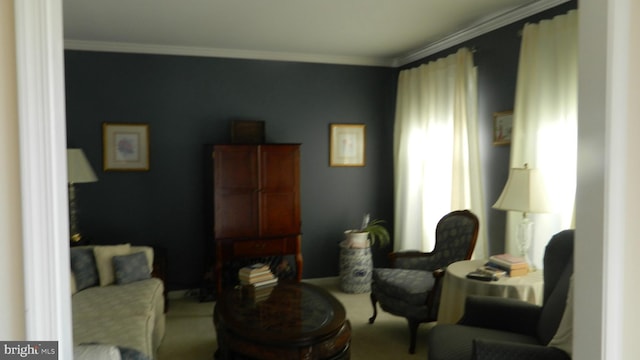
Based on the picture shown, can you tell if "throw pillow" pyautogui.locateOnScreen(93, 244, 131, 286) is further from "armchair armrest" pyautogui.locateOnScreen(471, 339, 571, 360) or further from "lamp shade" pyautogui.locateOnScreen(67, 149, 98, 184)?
"armchair armrest" pyautogui.locateOnScreen(471, 339, 571, 360)

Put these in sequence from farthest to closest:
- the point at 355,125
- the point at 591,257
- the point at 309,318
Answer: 1. the point at 355,125
2. the point at 309,318
3. the point at 591,257

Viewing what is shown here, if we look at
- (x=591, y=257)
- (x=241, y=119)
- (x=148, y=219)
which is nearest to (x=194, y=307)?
(x=148, y=219)

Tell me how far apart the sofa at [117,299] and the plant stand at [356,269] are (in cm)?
194

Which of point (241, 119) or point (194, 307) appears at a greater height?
point (241, 119)

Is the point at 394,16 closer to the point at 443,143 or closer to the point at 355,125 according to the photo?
the point at 443,143

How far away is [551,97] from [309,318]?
2.25 metres

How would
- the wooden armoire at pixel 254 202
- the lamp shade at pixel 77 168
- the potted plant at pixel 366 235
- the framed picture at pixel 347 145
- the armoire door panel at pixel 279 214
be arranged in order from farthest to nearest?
the framed picture at pixel 347 145
the potted plant at pixel 366 235
the armoire door panel at pixel 279 214
the wooden armoire at pixel 254 202
the lamp shade at pixel 77 168

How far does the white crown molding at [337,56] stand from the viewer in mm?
3391

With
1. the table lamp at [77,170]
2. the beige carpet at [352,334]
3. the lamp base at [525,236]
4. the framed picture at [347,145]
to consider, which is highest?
the framed picture at [347,145]

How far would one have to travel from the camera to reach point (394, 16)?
3.50m

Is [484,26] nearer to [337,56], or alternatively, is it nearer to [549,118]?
[549,118]

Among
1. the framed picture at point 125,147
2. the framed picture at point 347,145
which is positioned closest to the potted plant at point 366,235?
the framed picture at point 347,145

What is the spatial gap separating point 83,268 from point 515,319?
10.4 ft

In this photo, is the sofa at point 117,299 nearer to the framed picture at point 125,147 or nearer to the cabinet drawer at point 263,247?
the cabinet drawer at point 263,247
